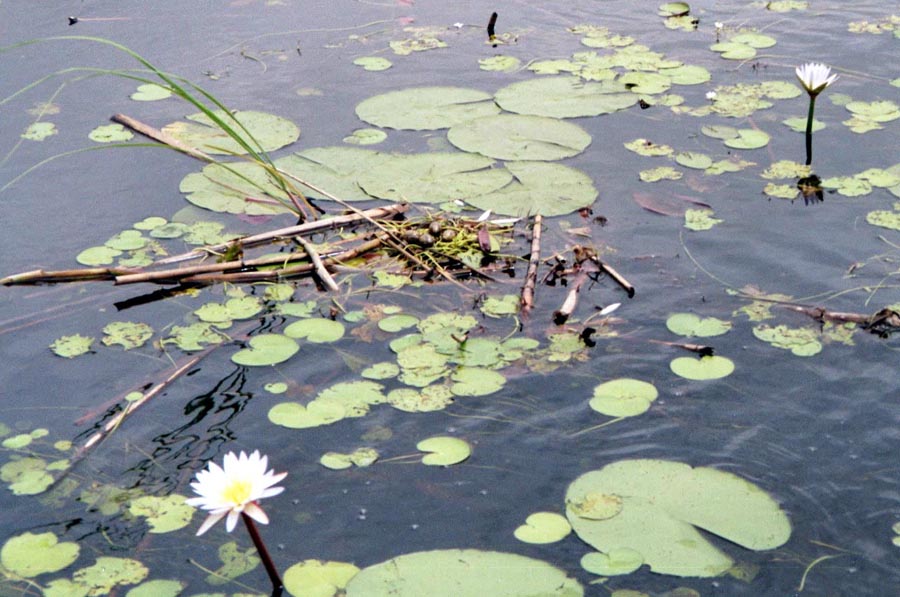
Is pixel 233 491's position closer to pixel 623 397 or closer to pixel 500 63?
pixel 623 397

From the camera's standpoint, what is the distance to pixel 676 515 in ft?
9.78

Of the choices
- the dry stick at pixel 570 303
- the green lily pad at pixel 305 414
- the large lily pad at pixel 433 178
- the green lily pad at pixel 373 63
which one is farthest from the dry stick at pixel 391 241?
the green lily pad at pixel 373 63

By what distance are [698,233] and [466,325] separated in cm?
129

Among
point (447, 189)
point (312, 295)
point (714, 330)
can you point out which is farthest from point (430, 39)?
point (714, 330)

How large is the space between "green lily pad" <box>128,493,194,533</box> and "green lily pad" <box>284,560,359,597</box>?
1.43 feet

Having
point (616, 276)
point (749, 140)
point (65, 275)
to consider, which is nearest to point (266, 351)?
point (65, 275)

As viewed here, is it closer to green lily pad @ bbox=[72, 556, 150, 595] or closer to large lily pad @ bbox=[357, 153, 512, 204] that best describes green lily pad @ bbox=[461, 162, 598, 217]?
large lily pad @ bbox=[357, 153, 512, 204]

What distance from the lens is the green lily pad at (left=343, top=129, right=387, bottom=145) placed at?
5.44m

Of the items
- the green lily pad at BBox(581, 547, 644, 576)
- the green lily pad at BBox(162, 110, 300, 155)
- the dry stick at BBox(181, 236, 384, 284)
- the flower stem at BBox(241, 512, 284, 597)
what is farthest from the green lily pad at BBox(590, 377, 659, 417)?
the green lily pad at BBox(162, 110, 300, 155)

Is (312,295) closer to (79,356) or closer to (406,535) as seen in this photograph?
(79,356)

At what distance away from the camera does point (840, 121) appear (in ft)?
18.1

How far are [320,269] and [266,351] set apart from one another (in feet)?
1.91

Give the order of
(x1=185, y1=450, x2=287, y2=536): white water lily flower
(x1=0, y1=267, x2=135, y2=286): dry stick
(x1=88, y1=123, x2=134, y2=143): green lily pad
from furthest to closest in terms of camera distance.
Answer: (x1=88, y1=123, x2=134, y2=143): green lily pad
(x1=0, y1=267, x2=135, y2=286): dry stick
(x1=185, y1=450, x2=287, y2=536): white water lily flower

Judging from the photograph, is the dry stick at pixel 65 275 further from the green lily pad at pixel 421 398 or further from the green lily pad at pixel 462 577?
the green lily pad at pixel 462 577
